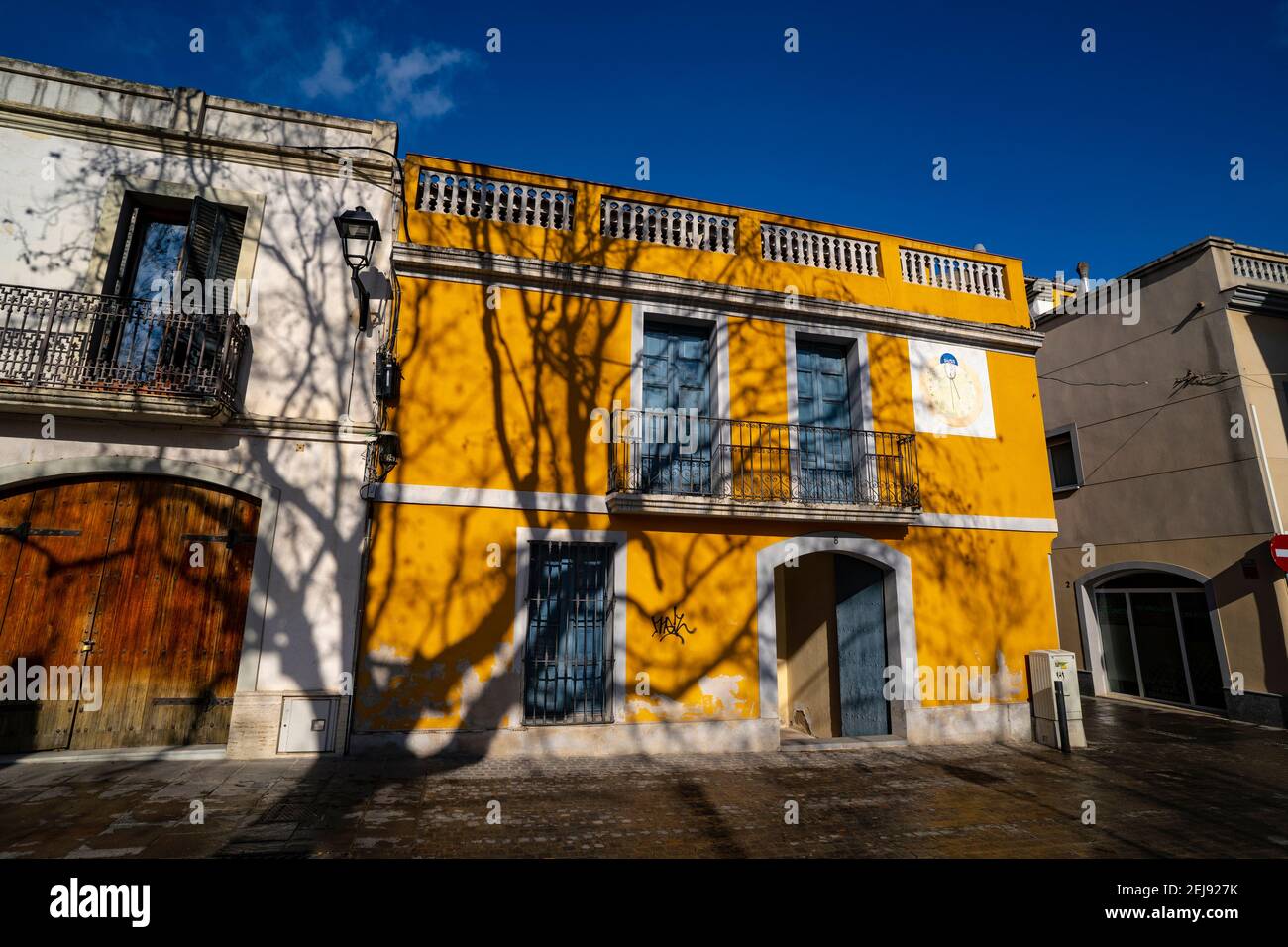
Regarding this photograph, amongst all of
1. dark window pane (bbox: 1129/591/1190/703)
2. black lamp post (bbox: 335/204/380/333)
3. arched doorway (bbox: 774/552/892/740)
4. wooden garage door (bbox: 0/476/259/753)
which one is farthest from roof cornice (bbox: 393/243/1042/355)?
dark window pane (bbox: 1129/591/1190/703)

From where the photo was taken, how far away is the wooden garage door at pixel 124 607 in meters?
6.68

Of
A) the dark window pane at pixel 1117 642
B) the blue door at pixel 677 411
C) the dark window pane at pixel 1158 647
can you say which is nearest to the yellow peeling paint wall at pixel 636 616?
the blue door at pixel 677 411

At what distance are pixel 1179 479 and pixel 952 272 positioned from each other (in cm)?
704

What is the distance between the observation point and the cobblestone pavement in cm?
466

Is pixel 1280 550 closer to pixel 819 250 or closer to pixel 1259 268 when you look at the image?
pixel 1259 268

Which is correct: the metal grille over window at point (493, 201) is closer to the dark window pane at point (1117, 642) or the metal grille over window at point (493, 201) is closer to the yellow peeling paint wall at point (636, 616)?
the yellow peeling paint wall at point (636, 616)

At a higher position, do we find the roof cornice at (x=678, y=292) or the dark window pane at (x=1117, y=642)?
the roof cornice at (x=678, y=292)

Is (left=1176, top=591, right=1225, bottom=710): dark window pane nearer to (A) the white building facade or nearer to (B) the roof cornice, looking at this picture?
(B) the roof cornice

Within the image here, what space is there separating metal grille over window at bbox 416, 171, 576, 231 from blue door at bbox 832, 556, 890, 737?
22.7 feet

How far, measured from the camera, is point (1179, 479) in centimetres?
1235

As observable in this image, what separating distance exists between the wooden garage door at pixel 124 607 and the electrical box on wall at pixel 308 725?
0.79 m

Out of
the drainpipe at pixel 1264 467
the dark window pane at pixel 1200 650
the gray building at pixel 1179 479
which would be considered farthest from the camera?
the dark window pane at pixel 1200 650
